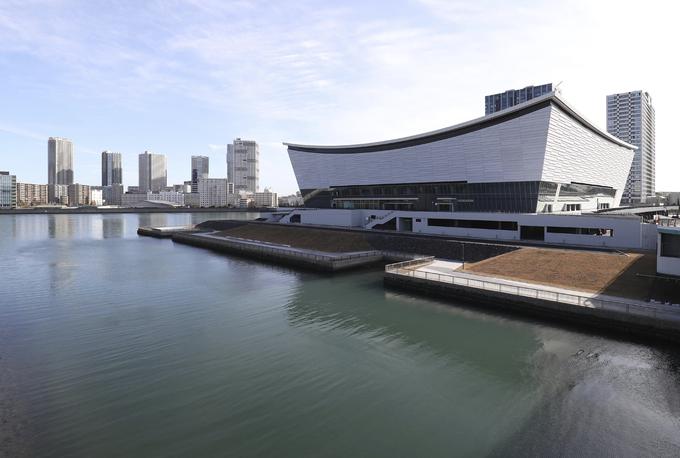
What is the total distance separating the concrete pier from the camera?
1862 cm

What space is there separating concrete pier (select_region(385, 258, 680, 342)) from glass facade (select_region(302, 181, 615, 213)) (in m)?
23.3

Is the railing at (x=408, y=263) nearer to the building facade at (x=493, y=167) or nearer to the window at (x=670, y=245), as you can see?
the window at (x=670, y=245)

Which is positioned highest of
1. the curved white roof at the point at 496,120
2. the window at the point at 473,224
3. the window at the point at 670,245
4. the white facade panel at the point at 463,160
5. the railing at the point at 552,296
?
the curved white roof at the point at 496,120

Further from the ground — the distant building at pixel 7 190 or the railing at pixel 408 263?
the distant building at pixel 7 190

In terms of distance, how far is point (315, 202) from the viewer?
82.8 m

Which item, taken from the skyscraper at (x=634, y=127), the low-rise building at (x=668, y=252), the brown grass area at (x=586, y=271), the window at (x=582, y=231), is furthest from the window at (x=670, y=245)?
the skyscraper at (x=634, y=127)

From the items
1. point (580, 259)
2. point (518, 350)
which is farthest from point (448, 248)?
point (518, 350)

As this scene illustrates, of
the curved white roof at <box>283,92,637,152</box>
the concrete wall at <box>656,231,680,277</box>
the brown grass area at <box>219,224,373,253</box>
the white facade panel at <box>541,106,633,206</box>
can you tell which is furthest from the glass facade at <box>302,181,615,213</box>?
the concrete wall at <box>656,231,680,277</box>

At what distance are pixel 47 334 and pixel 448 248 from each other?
3136cm

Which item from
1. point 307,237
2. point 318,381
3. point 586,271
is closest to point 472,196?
point 307,237

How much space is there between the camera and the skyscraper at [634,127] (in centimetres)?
14088

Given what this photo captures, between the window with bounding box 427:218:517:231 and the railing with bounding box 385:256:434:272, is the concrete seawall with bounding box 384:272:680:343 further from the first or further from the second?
the window with bounding box 427:218:517:231

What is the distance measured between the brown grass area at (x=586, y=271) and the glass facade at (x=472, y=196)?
18.2 metres

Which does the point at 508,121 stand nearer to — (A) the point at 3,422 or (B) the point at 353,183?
(B) the point at 353,183
